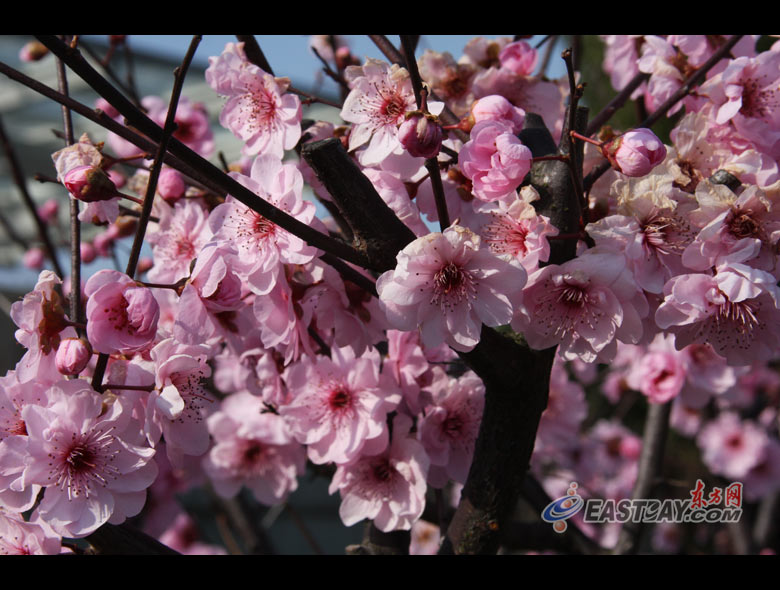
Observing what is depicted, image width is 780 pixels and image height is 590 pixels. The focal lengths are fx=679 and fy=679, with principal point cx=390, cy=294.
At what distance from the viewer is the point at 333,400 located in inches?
40.4

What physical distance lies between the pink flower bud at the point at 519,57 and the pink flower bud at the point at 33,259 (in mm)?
1571

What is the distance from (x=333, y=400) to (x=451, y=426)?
202 millimetres

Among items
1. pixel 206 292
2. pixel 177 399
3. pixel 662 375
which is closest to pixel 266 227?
pixel 206 292

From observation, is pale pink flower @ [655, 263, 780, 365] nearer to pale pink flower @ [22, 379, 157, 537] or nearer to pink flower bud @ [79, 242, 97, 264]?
pale pink flower @ [22, 379, 157, 537]

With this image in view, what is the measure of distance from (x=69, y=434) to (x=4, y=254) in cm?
331

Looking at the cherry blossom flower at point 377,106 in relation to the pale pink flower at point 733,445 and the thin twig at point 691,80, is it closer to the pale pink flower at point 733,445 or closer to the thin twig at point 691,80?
the thin twig at point 691,80

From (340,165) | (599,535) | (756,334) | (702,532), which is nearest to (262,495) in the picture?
(340,165)

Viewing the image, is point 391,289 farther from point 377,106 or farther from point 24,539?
point 24,539

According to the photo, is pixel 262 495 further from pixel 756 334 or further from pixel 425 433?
pixel 756 334

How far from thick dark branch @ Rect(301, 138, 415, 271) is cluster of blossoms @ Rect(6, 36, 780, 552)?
0.19 feet

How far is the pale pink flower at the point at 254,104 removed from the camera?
98 cm

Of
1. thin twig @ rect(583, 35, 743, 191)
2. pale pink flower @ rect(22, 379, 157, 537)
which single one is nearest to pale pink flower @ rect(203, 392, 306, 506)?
pale pink flower @ rect(22, 379, 157, 537)

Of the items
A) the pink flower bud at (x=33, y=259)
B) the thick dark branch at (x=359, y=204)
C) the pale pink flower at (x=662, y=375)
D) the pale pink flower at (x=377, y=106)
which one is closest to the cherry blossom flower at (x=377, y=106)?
the pale pink flower at (x=377, y=106)

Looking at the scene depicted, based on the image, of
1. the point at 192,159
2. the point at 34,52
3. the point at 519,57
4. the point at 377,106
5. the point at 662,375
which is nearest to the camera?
the point at 192,159
